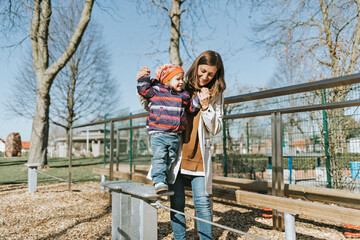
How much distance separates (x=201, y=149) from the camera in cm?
171

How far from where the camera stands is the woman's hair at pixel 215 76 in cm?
184

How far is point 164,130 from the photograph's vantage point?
65.4 inches

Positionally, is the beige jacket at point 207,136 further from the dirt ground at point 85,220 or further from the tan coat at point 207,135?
the dirt ground at point 85,220

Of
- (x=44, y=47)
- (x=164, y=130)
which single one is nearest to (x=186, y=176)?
(x=164, y=130)

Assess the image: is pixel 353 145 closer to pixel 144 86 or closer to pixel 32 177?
pixel 144 86

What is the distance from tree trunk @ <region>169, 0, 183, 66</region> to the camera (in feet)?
19.9

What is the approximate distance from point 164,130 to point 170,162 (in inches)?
7.8

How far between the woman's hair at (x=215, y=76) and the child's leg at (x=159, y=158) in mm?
453

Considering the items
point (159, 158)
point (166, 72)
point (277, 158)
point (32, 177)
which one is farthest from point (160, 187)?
point (32, 177)

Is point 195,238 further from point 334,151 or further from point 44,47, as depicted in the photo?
point 44,47

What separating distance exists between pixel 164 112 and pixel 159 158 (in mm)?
281

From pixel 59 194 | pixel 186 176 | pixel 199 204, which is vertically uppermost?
pixel 186 176

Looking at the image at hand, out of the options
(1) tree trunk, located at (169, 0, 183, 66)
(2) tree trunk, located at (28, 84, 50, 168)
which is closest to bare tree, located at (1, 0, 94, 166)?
(2) tree trunk, located at (28, 84, 50, 168)

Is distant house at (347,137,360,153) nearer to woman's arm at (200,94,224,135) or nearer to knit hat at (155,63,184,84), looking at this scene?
woman's arm at (200,94,224,135)
